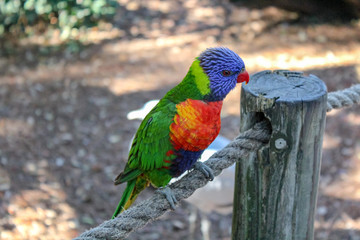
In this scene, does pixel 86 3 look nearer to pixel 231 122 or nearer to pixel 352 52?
pixel 231 122

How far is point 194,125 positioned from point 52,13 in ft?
16.5

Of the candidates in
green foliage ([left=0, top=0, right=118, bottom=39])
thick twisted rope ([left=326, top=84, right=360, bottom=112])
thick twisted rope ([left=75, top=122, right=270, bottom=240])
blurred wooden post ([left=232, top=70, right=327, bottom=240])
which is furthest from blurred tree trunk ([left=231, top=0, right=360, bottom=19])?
thick twisted rope ([left=75, top=122, right=270, bottom=240])

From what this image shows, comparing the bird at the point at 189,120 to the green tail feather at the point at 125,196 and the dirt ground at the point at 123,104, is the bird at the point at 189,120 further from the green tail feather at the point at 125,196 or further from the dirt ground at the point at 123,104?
the dirt ground at the point at 123,104

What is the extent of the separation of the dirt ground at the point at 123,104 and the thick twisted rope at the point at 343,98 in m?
1.56

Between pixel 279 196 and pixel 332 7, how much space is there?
5.63m

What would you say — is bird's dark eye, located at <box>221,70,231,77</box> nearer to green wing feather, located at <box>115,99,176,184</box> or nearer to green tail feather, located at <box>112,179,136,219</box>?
green wing feather, located at <box>115,99,176,184</box>

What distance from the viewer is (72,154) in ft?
14.0

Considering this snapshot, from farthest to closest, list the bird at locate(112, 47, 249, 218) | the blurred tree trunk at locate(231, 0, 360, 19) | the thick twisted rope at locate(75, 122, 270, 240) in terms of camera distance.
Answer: the blurred tree trunk at locate(231, 0, 360, 19)
the bird at locate(112, 47, 249, 218)
the thick twisted rope at locate(75, 122, 270, 240)

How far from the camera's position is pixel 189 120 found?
179 cm

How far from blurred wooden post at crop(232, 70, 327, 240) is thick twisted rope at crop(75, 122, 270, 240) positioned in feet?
0.20

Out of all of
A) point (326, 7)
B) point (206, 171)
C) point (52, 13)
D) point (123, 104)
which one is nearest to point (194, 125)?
point (206, 171)

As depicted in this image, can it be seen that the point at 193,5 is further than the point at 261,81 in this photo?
Yes

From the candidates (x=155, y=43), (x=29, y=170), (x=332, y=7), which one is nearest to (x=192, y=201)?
(x=29, y=170)

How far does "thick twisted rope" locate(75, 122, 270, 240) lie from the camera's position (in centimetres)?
144
